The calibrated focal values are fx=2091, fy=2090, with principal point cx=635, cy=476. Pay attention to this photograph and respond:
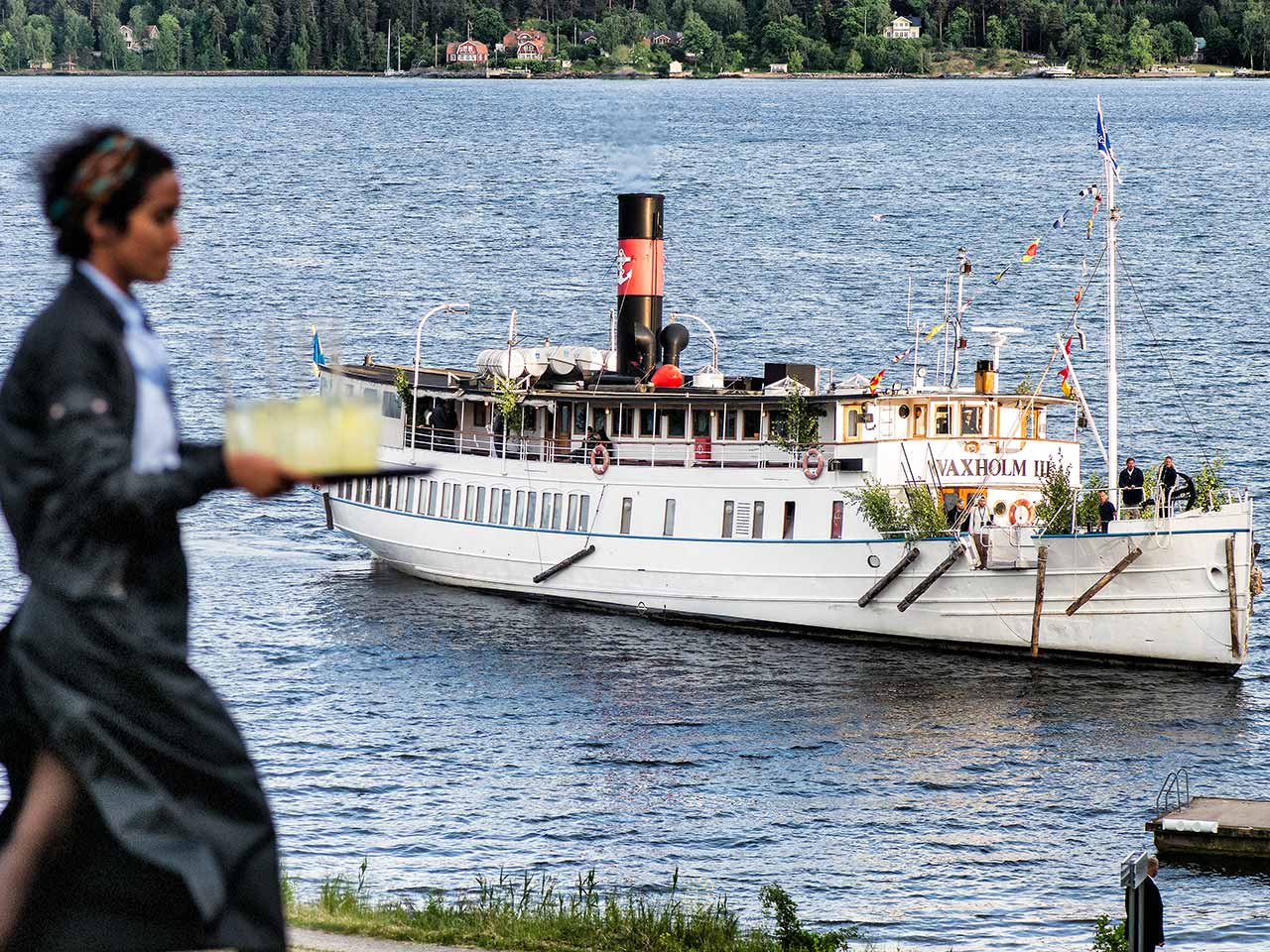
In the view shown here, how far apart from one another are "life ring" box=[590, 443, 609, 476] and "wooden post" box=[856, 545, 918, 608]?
7941 millimetres

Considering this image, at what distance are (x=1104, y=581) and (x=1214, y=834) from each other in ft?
51.1

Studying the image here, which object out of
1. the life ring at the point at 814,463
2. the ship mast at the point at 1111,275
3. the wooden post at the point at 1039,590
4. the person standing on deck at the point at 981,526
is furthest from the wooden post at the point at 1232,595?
the life ring at the point at 814,463

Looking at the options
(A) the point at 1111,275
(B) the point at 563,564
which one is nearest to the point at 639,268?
(B) the point at 563,564

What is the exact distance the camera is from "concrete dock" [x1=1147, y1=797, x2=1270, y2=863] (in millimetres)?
37125

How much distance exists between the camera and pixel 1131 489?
173ft

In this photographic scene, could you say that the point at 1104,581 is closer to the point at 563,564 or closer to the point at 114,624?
the point at 563,564

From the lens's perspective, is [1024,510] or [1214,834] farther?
[1024,510]

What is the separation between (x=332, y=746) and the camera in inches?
1816

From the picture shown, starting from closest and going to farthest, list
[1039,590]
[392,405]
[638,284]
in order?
[1039,590] → [638,284] → [392,405]

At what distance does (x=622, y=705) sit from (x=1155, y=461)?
117 feet

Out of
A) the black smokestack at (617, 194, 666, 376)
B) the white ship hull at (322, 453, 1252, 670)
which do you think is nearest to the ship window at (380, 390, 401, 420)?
the white ship hull at (322, 453, 1252, 670)

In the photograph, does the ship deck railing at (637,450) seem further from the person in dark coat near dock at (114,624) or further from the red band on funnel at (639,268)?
the person in dark coat near dock at (114,624)

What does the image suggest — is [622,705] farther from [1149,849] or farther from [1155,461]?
[1155,461]

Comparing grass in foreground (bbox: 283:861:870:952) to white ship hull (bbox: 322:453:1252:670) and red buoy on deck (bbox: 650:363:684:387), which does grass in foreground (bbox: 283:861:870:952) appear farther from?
red buoy on deck (bbox: 650:363:684:387)
